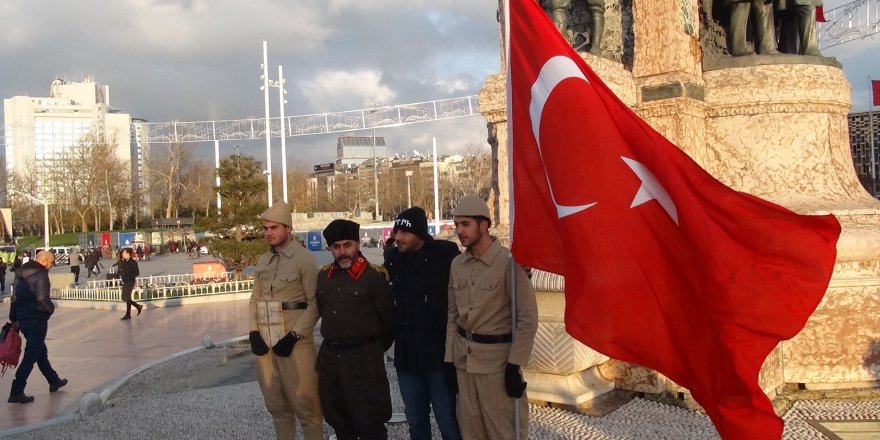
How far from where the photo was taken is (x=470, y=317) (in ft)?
10.8

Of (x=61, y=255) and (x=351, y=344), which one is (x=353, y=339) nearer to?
(x=351, y=344)

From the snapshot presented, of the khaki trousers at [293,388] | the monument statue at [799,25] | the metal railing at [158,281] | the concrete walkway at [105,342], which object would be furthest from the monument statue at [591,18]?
the metal railing at [158,281]

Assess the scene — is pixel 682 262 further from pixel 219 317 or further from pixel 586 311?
A: pixel 219 317

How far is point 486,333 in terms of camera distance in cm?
327

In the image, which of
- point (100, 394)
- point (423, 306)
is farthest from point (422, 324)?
point (100, 394)

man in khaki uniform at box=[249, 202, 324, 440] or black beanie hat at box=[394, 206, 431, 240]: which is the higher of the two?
black beanie hat at box=[394, 206, 431, 240]

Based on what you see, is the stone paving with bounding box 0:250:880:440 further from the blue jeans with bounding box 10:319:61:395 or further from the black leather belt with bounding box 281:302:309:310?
the black leather belt with bounding box 281:302:309:310

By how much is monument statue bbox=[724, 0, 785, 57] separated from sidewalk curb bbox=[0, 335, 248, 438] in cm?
597

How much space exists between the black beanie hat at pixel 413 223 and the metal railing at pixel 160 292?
13.2 m

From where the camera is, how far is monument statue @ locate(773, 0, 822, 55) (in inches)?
221

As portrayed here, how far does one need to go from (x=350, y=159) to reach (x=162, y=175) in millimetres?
97266

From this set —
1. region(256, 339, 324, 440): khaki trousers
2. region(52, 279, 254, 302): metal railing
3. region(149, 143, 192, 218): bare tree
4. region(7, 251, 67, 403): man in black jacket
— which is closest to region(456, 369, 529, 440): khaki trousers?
region(256, 339, 324, 440): khaki trousers

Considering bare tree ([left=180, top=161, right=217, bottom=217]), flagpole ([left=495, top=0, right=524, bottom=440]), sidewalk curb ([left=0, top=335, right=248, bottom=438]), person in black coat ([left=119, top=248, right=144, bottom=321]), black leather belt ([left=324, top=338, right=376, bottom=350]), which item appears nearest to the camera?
flagpole ([left=495, top=0, right=524, bottom=440])

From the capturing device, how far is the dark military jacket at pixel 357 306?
3.70 metres
